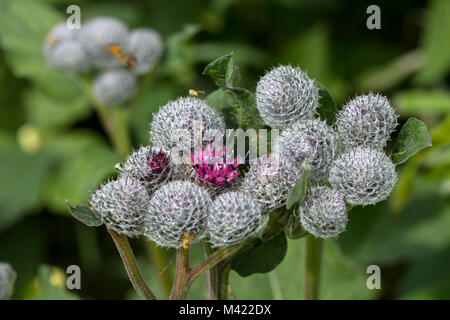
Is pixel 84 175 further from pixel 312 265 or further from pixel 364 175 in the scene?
pixel 364 175

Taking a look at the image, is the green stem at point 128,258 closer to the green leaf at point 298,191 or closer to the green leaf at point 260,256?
the green leaf at point 260,256

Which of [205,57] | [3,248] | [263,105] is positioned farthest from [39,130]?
[263,105]

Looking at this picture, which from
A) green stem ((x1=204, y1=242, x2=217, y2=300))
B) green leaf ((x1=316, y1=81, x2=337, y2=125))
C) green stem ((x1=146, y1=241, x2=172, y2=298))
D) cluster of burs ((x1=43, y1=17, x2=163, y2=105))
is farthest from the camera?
cluster of burs ((x1=43, y1=17, x2=163, y2=105))

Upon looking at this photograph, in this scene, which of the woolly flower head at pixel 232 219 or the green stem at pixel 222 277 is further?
the green stem at pixel 222 277

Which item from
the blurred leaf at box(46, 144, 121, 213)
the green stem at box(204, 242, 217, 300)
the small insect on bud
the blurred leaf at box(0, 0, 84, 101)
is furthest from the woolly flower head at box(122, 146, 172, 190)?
the blurred leaf at box(0, 0, 84, 101)

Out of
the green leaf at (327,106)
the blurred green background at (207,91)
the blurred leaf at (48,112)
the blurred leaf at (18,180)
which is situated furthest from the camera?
the blurred leaf at (48,112)

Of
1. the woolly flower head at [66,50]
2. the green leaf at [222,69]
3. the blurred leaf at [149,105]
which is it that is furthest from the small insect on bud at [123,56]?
the green leaf at [222,69]

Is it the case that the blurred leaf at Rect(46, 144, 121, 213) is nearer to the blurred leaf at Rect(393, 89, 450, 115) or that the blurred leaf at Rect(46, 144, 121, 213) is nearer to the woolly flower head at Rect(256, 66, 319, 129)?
the woolly flower head at Rect(256, 66, 319, 129)
